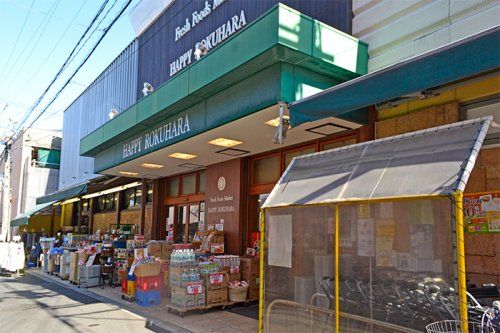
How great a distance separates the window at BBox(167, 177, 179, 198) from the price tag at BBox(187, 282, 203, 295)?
6.86 m

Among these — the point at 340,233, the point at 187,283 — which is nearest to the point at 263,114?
the point at 340,233

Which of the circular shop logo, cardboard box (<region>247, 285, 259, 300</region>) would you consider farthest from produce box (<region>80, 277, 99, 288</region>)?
cardboard box (<region>247, 285, 259, 300</region>)

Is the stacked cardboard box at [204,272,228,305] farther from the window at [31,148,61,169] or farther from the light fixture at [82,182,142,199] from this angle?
the window at [31,148,61,169]

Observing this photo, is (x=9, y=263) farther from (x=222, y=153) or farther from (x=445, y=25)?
(x=445, y=25)

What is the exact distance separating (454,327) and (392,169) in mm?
1730

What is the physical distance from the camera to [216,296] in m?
9.11

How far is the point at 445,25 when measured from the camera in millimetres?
6672

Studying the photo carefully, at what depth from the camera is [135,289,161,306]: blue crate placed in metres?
10.1

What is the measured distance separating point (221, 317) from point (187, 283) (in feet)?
3.18

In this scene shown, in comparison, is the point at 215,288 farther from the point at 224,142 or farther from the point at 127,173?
the point at 127,173

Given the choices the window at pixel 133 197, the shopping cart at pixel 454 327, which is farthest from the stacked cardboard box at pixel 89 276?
the shopping cart at pixel 454 327

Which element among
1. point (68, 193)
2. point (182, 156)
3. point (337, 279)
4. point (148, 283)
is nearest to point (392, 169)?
point (337, 279)

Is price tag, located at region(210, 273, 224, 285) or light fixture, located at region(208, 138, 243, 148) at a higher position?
light fixture, located at region(208, 138, 243, 148)

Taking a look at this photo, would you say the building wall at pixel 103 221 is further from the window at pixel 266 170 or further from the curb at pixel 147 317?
the window at pixel 266 170
